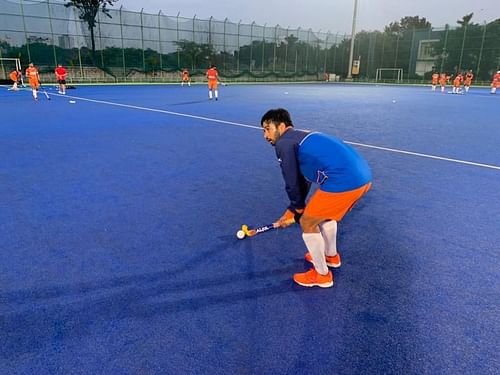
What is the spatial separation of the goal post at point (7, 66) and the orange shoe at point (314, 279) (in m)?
34.2

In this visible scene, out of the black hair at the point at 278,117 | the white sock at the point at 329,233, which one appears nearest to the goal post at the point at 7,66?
the black hair at the point at 278,117

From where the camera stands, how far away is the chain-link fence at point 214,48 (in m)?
31.7

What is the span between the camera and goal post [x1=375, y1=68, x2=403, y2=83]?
49.6 metres

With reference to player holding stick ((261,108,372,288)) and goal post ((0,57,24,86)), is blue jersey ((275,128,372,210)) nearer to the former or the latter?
player holding stick ((261,108,372,288))

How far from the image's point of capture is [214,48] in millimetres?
42219

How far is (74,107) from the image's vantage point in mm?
15680

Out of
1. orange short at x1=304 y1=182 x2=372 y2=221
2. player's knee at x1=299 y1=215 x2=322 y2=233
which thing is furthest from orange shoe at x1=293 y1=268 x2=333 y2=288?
orange short at x1=304 y1=182 x2=372 y2=221

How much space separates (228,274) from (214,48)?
1673 inches

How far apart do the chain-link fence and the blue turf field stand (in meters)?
30.6

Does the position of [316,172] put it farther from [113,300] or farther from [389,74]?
[389,74]

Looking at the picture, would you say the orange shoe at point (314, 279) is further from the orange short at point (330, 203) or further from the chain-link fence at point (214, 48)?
the chain-link fence at point (214, 48)

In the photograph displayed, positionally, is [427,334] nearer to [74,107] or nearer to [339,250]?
[339,250]

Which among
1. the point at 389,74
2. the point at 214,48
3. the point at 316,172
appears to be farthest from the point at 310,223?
the point at 389,74

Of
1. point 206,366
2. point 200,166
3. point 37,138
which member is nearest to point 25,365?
point 206,366
